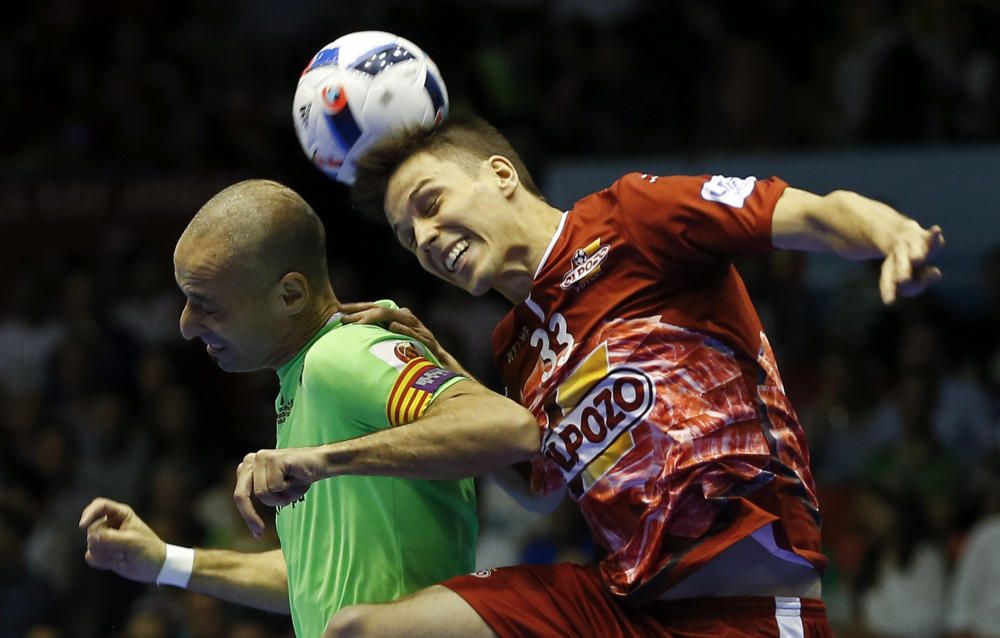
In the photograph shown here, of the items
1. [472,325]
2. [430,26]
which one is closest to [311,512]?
[472,325]

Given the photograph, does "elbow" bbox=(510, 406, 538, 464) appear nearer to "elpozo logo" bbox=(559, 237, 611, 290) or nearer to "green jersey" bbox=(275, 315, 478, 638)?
"green jersey" bbox=(275, 315, 478, 638)

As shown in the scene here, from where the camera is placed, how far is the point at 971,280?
396 inches

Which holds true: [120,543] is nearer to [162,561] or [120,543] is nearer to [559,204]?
[162,561]

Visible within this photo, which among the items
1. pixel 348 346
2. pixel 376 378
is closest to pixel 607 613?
pixel 376 378

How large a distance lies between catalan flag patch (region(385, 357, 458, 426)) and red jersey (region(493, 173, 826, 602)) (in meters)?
0.39

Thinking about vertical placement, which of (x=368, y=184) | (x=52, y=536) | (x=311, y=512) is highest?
(x=368, y=184)

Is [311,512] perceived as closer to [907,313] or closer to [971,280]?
[907,313]

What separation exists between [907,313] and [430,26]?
16.6ft

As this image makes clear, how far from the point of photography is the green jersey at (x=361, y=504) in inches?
156

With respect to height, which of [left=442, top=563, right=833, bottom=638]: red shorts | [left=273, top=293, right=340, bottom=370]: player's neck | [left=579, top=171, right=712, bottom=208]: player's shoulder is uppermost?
[left=579, top=171, right=712, bottom=208]: player's shoulder

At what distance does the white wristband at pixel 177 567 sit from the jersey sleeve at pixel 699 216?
1.69 m

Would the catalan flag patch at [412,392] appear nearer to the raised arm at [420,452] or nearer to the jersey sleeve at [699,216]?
the raised arm at [420,452]

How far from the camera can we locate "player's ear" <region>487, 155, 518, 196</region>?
430cm

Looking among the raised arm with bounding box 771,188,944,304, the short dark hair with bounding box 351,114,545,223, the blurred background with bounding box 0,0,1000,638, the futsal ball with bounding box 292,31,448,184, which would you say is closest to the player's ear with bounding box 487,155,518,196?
the short dark hair with bounding box 351,114,545,223
